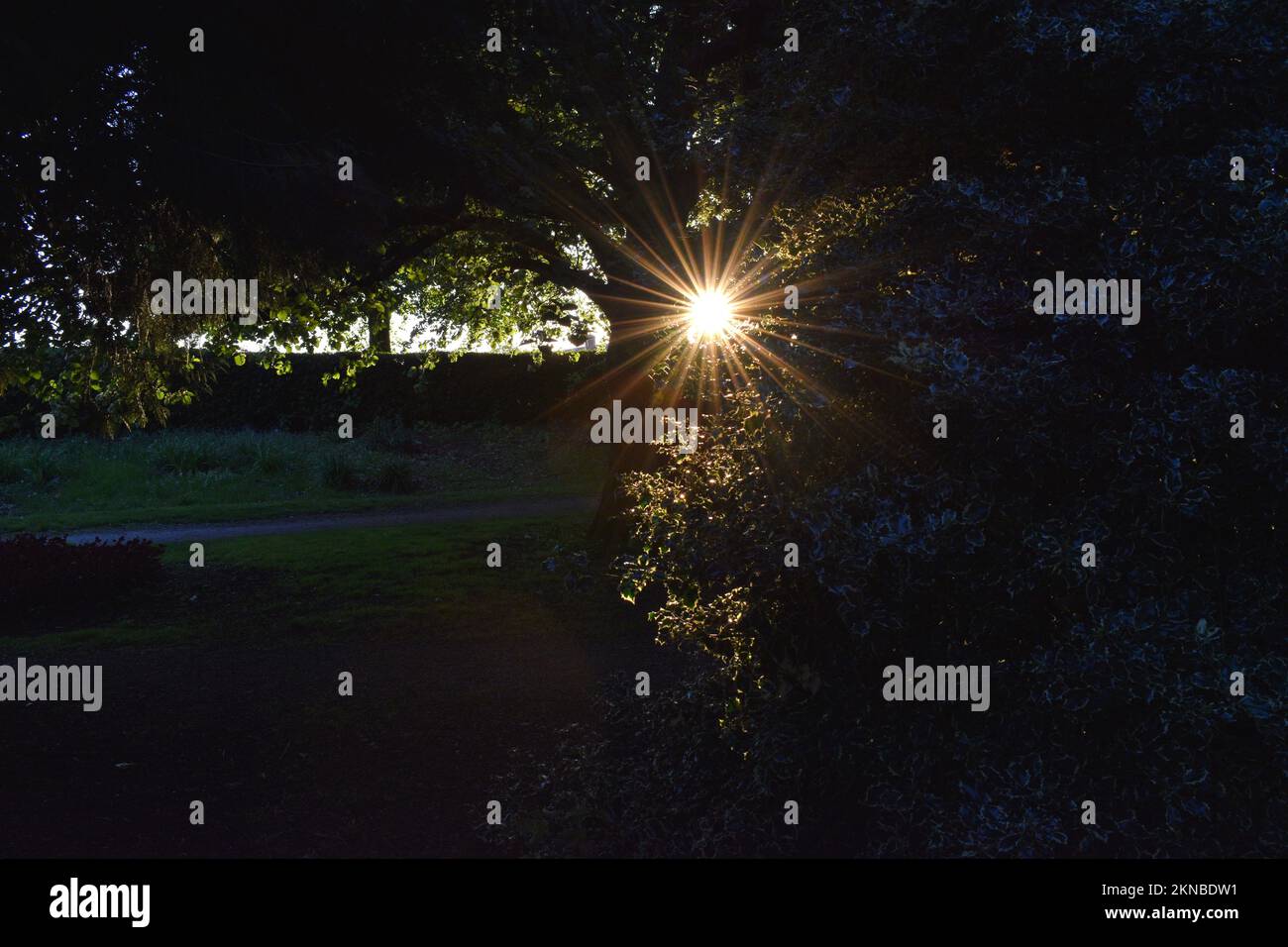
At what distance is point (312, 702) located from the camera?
7.48m

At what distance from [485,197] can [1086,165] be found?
15.8 feet

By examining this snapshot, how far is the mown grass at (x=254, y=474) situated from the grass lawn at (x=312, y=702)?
5.25 m

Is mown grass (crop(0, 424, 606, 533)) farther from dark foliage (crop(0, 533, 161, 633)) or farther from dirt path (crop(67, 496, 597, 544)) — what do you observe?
dark foliage (crop(0, 533, 161, 633))

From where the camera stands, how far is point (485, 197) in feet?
26.1

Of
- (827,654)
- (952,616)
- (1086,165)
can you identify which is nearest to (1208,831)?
(952,616)

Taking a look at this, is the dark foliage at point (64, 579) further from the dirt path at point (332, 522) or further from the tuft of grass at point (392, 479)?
the tuft of grass at point (392, 479)

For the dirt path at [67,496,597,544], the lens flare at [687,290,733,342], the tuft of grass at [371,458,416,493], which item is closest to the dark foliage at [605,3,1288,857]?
the lens flare at [687,290,733,342]

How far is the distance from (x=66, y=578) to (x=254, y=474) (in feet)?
31.5

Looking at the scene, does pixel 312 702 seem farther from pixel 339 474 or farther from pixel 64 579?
pixel 339 474

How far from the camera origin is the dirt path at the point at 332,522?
14453 millimetres

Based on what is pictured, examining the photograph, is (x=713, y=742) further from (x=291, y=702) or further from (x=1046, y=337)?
(x=291, y=702)

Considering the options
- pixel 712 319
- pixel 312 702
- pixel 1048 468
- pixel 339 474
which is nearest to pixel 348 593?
pixel 312 702

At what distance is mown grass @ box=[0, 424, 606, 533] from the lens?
1714cm

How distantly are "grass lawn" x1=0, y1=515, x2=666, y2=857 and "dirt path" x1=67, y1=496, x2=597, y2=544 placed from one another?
6.80ft
